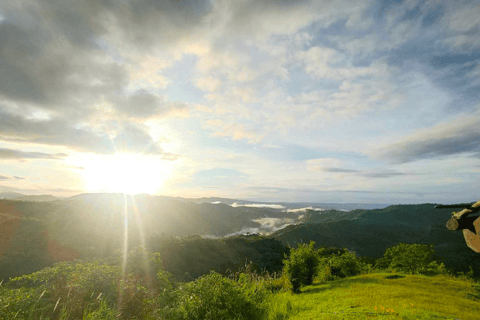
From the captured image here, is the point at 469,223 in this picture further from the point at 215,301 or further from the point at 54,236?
the point at 54,236

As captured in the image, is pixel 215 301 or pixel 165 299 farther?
pixel 165 299

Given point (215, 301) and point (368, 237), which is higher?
point (215, 301)

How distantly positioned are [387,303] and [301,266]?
19.2 ft

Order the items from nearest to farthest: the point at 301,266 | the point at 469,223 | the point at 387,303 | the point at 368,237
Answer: the point at 469,223 → the point at 387,303 → the point at 301,266 → the point at 368,237

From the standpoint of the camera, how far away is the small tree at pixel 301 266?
13102 mm

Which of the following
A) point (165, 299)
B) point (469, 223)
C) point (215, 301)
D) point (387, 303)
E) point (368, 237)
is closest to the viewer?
point (469, 223)

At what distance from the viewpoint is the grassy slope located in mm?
Result: 6703

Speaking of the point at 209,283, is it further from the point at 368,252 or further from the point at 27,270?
the point at 368,252

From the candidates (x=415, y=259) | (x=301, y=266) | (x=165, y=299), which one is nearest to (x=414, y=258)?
(x=415, y=259)

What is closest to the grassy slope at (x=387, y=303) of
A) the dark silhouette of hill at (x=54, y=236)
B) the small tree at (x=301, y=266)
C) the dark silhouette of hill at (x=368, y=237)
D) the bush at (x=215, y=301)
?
the bush at (x=215, y=301)

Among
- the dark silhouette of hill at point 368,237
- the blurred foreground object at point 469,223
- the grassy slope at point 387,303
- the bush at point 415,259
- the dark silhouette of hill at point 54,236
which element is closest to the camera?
the blurred foreground object at point 469,223

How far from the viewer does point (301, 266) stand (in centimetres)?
1359

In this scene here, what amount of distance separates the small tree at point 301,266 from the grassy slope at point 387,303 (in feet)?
5.28

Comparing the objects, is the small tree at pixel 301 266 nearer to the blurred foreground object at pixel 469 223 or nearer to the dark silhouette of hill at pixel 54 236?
the blurred foreground object at pixel 469 223
